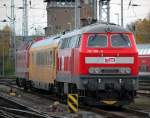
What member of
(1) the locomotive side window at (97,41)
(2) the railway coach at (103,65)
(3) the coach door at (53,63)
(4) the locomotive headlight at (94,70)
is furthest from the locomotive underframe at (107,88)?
(3) the coach door at (53,63)

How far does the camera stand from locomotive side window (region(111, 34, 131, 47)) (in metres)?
24.1

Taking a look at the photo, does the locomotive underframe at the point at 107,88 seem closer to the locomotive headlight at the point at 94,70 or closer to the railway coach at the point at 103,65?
the railway coach at the point at 103,65

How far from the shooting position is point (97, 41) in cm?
2414

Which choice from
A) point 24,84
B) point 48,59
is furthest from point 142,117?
point 24,84

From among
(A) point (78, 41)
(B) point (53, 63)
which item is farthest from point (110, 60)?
(B) point (53, 63)

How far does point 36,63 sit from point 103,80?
14581 mm

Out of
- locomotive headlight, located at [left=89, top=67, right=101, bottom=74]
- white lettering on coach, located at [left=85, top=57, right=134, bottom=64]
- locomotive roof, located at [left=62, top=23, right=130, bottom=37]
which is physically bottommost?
locomotive headlight, located at [left=89, top=67, right=101, bottom=74]

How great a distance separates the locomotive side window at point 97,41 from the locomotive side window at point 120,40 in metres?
0.35

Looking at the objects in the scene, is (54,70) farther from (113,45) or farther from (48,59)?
(113,45)

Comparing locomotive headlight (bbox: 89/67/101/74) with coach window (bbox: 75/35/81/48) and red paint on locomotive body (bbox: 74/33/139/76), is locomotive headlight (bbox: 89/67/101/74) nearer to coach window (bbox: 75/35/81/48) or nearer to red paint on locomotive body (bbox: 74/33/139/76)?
red paint on locomotive body (bbox: 74/33/139/76)

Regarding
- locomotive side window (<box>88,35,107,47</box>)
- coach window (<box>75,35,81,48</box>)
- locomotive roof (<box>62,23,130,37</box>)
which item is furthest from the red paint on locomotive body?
locomotive roof (<box>62,23,130,37</box>)

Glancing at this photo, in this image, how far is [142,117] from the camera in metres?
20.3

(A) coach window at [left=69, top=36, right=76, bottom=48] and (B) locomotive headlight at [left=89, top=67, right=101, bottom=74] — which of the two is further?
(A) coach window at [left=69, top=36, right=76, bottom=48]

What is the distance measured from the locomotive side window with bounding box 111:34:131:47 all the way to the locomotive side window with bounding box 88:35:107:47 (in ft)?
1.14
